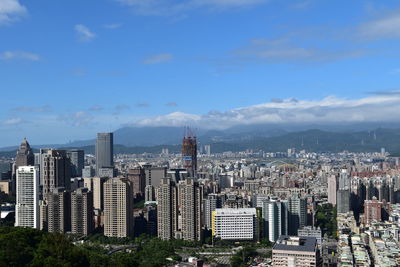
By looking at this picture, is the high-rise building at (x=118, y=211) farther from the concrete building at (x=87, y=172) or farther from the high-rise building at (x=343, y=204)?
the concrete building at (x=87, y=172)

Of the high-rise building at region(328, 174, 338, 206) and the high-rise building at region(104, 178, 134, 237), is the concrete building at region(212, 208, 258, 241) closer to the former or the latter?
the high-rise building at region(104, 178, 134, 237)

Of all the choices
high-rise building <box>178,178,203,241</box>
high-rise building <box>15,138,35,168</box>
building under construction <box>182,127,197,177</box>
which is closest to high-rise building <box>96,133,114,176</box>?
building under construction <box>182,127,197,177</box>

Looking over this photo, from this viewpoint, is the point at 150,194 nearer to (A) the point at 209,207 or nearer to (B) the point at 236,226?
(A) the point at 209,207

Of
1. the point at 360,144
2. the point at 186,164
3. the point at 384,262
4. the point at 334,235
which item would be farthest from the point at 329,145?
the point at 384,262

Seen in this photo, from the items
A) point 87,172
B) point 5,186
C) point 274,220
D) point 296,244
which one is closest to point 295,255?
point 296,244

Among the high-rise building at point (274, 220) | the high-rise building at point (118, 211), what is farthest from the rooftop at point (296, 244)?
the high-rise building at point (118, 211)

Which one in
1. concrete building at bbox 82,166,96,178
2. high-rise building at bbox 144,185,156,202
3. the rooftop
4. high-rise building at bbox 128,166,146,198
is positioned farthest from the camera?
concrete building at bbox 82,166,96,178
